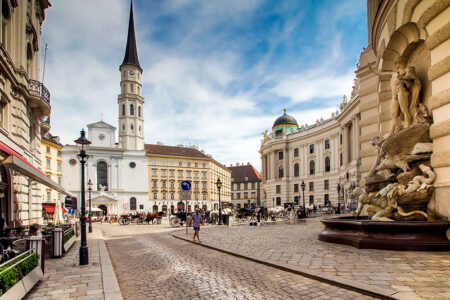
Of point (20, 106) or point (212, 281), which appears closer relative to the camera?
point (212, 281)

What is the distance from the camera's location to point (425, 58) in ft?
35.3

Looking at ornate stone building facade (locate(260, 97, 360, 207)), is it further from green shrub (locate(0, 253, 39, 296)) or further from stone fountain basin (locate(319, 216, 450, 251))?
green shrub (locate(0, 253, 39, 296))

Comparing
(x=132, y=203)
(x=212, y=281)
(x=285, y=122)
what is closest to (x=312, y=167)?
(x=285, y=122)

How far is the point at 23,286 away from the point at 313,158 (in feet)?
188

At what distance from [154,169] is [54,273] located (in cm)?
6855

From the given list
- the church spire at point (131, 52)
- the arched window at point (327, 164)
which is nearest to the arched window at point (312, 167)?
the arched window at point (327, 164)

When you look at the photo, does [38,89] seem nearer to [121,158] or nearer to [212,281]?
[212,281]

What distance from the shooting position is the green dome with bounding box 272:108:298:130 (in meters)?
73.0

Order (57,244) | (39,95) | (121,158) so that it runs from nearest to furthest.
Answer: (57,244) → (39,95) → (121,158)

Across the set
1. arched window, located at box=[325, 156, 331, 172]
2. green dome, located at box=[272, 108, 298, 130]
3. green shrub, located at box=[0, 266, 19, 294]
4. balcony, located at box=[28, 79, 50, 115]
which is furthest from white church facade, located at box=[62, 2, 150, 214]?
green shrub, located at box=[0, 266, 19, 294]

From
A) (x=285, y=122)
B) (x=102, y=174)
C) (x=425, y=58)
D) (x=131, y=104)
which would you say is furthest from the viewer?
(x=131, y=104)

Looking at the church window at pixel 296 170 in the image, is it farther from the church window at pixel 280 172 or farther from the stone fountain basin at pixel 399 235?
the stone fountain basin at pixel 399 235

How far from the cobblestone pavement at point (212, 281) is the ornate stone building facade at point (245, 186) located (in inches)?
3762

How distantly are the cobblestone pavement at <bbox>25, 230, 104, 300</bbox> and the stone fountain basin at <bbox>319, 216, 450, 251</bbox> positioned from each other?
7.15 metres
